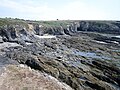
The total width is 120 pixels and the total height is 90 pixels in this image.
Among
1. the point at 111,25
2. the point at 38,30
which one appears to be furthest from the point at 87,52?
the point at 111,25

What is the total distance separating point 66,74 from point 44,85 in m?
7.25

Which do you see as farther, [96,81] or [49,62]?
[49,62]

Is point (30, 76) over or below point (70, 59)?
over

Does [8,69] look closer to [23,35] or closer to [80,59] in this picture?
[80,59]

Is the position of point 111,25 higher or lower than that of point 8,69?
lower

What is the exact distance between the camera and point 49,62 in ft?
134

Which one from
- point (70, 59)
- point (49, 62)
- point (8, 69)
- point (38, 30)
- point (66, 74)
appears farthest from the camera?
point (38, 30)

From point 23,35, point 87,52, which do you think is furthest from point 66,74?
point 23,35

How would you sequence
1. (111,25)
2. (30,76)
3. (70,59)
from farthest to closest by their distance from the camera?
(111,25)
(70,59)
(30,76)

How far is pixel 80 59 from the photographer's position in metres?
50.6

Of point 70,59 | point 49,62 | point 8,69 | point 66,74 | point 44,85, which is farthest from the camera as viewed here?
point 70,59

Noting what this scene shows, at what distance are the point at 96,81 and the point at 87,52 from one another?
29.2m

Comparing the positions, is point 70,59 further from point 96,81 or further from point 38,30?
point 38,30

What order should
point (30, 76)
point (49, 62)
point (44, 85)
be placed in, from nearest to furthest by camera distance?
point (44, 85) → point (30, 76) → point (49, 62)
